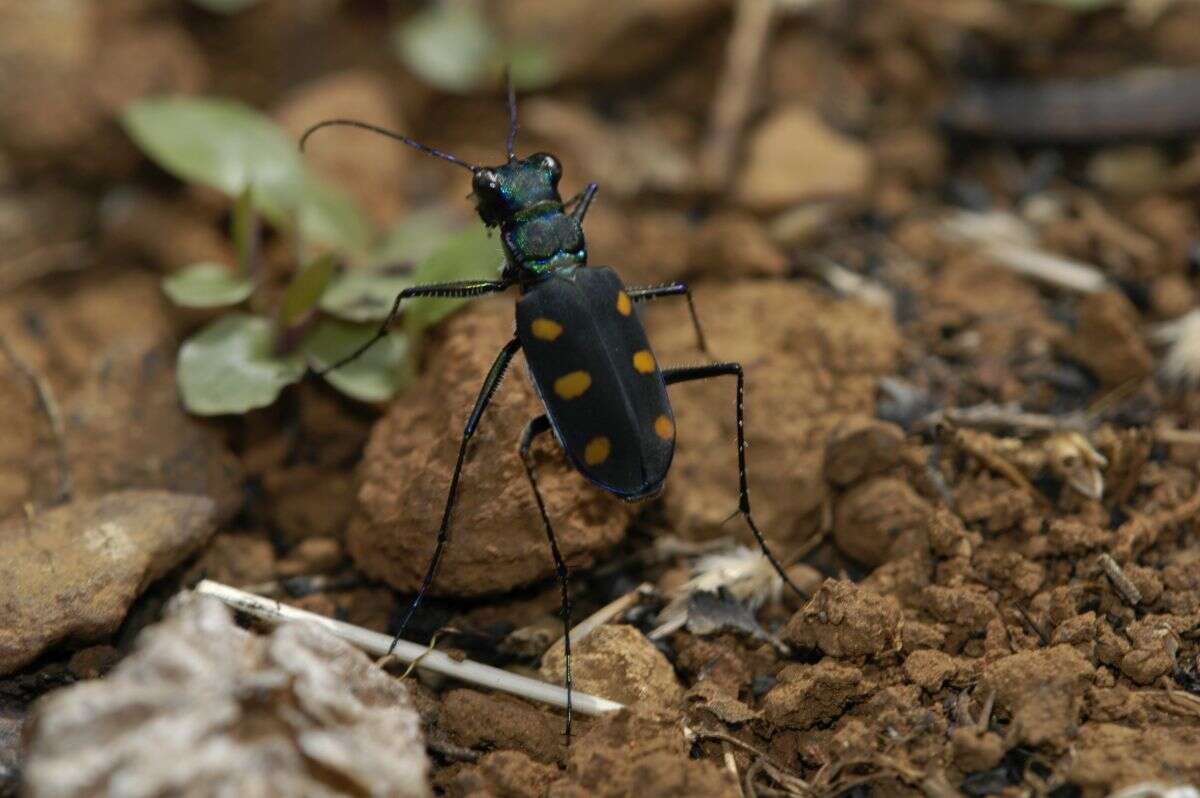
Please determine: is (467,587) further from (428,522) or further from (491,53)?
(491,53)

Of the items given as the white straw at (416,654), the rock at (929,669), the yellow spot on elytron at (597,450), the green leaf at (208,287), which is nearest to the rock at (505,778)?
the white straw at (416,654)

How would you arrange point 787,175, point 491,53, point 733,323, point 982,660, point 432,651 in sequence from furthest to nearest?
1. point 491,53
2. point 787,175
3. point 733,323
4. point 432,651
5. point 982,660

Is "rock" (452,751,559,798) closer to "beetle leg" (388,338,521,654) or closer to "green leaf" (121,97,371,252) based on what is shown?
"beetle leg" (388,338,521,654)

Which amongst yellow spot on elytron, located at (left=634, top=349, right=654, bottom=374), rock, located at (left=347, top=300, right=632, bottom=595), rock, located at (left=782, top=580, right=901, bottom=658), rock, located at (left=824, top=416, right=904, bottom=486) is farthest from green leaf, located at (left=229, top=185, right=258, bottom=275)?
rock, located at (left=782, top=580, right=901, bottom=658)

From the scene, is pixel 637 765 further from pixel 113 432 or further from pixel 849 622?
pixel 113 432

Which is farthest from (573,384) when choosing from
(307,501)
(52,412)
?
(52,412)

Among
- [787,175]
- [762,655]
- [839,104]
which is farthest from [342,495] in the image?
[839,104]

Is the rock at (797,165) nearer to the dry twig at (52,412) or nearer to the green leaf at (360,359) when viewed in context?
the green leaf at (360,359)
